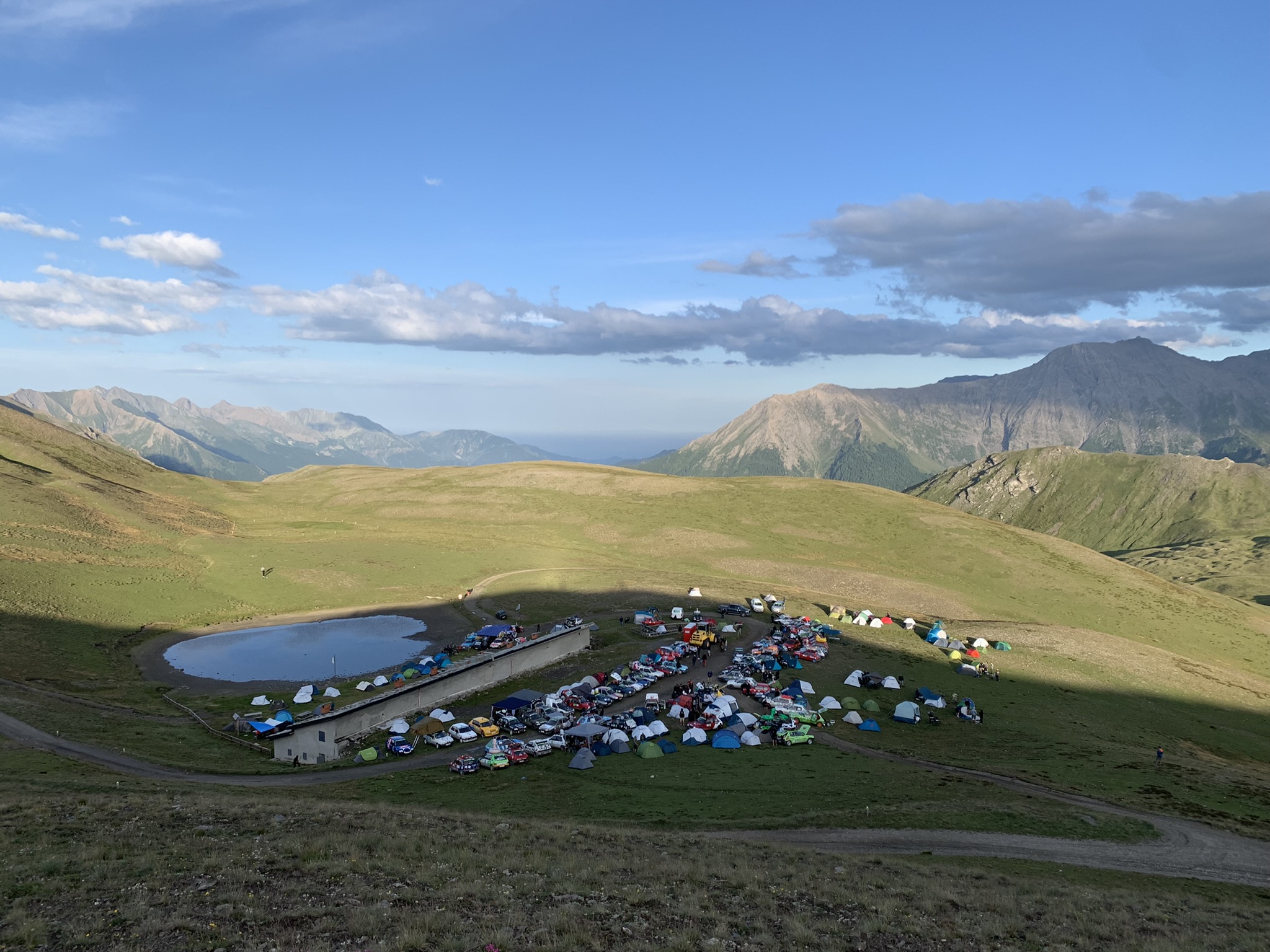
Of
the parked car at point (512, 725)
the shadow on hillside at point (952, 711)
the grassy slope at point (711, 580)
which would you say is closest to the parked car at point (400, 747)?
the parked car at point (512, 725)

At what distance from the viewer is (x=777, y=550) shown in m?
145

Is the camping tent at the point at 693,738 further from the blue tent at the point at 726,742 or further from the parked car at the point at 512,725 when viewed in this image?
the parked car at the point at 512,725

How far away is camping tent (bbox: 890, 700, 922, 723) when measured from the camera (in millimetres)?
68312

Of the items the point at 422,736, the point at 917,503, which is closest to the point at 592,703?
the point at 422,736

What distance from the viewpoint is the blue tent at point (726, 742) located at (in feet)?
193

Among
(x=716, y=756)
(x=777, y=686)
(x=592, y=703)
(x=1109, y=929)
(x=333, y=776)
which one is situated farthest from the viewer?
(x=777, y=686)

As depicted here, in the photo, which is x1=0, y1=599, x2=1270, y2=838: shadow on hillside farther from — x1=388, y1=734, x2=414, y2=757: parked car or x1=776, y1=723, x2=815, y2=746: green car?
x1=388, y1=734, x2=414, y2=757: parked car

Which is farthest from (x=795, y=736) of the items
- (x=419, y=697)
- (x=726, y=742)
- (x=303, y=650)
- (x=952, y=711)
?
(x=303, y=650)

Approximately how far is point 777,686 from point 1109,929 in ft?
160

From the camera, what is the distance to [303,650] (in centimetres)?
8725

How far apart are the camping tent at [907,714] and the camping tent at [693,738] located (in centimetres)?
2046

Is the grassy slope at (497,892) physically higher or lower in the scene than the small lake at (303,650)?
higher

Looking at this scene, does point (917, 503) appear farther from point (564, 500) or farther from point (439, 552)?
point (439, 552)

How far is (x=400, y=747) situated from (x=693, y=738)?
894 inches
